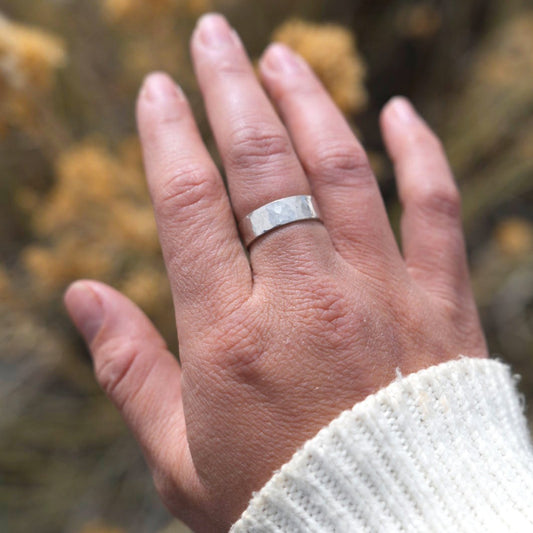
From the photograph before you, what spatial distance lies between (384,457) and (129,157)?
0.65 metres

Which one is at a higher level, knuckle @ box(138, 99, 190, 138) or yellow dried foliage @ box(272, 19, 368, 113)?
yellow dried foliage @ box(272, 19, 368, 113)

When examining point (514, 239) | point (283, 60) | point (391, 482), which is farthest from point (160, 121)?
point (514, 239)

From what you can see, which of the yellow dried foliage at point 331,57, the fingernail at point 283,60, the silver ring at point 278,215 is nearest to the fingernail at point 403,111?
the yellow dried foliage at point 331,57

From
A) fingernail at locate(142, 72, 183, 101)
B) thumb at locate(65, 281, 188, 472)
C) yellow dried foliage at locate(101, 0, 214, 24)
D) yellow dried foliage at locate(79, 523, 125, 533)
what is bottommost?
yellow dried foliage at locate(79, 523, 125, 533)

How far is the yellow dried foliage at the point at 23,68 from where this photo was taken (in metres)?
0.62

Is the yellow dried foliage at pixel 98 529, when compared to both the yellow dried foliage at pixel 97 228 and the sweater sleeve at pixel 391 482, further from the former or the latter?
the sweater sleeve at pixel 391 482

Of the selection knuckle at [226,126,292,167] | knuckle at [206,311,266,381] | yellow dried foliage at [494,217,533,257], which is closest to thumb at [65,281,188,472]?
knuckle at [206,311,266,381]

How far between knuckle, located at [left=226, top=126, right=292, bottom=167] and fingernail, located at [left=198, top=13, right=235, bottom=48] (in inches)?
5.4

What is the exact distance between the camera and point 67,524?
104 cm

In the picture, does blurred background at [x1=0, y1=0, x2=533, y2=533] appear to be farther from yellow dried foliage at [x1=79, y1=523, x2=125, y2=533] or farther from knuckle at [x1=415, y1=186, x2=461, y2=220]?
knuckle at [x1=415, y1=186, x2=461, y2=220]

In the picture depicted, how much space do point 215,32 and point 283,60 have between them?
0.29 feet

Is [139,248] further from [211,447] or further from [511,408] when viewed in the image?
[511,408]

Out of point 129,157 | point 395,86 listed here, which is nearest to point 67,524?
point 129,157

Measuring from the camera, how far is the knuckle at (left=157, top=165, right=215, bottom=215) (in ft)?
1.63
